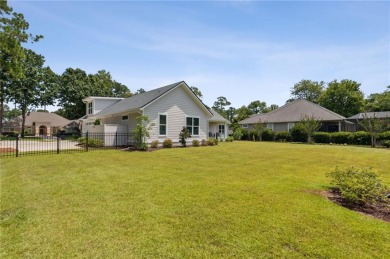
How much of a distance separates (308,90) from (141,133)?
5648 centimetres

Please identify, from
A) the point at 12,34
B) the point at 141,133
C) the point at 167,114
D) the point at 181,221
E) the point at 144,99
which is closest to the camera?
the point at 181,221

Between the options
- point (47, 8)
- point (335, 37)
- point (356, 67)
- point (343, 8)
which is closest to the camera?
point (343, 8)

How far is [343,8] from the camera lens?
31.8ft

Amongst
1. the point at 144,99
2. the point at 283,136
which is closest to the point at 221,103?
the point at 283,136

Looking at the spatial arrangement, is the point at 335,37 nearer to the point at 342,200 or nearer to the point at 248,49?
the point at 248,49

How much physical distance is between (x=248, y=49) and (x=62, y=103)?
38.3 meters

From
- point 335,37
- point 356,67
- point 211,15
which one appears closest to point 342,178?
point 211,15

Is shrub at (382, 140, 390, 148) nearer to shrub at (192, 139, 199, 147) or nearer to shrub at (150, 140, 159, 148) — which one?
shrub at (192, 139, 199, 147)

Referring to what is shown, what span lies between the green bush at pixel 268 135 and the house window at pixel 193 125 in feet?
51.5

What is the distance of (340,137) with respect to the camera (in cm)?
2431

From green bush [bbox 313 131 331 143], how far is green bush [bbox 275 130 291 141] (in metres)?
3.65

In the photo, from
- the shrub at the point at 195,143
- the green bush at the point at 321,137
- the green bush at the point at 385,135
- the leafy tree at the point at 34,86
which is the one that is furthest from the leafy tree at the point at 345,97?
the leafy tree at the point at 34,86

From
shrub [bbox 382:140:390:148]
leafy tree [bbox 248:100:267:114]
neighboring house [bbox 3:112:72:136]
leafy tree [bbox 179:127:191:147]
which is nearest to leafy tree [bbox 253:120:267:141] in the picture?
shrub [bbox 382:140:390:148]

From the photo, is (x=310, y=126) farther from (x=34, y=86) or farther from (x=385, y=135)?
(x=34, y=86)
